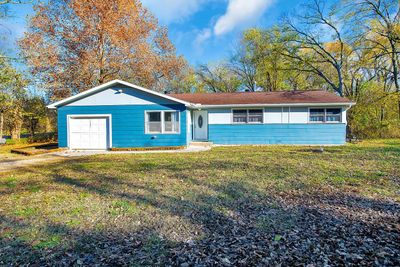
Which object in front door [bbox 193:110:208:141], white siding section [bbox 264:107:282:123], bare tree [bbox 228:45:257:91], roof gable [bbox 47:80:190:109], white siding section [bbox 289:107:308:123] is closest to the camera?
roof gable [bbox 47:80:190:109]

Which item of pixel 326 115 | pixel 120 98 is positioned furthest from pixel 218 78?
pixel 120 98

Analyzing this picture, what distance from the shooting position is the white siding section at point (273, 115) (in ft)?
49.3

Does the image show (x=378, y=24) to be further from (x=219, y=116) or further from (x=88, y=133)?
(x=88, y=133)

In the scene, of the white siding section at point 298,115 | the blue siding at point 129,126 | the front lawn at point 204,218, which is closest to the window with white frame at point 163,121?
the blue siding at point 129,126

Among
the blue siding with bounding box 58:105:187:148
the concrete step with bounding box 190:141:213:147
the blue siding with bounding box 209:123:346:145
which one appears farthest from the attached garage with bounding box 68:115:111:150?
the blue siding with bounding box 209:123:346:145

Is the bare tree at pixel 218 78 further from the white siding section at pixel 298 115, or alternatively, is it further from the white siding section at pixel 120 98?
the white siding section at pixel 120 98

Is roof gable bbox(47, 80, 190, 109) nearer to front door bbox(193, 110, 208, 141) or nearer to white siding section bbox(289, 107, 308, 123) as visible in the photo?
front door bbox(193, 110, 208, 141)

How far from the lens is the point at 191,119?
16172 millimetres

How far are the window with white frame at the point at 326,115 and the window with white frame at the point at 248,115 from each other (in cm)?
304

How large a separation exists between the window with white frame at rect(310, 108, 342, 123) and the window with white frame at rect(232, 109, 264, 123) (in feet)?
9.99

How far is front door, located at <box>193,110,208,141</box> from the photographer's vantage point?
641 inches

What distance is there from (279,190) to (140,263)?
12.1 ft

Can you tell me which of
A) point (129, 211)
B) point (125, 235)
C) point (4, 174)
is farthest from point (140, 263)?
point (4, 174)

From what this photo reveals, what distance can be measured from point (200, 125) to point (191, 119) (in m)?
0.76
